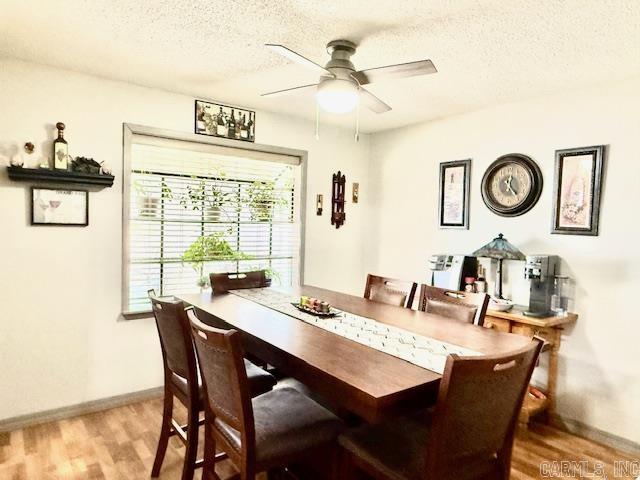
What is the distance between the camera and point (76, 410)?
2.96 m

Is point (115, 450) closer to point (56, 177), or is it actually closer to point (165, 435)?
point (165, 435)

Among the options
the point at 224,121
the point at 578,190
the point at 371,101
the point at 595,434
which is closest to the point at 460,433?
the point at 371,101

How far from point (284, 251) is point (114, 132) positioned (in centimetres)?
173

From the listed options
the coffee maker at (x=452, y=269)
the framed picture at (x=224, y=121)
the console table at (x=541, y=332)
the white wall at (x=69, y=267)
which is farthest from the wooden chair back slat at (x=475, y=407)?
the framed picture at (x=224, y=121)

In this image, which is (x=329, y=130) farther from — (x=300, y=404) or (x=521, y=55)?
(x=300, y=404)

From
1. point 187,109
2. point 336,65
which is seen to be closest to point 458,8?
point 336,65

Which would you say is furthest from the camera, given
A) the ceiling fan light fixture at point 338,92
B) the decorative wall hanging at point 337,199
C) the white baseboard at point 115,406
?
the decorative wall hanging at point 337,199

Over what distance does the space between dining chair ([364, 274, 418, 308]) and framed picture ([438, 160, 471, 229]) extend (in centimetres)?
109

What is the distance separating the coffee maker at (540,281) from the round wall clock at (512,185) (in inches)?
18.2

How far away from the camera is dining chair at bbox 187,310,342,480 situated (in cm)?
151

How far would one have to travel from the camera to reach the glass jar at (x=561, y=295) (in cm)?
296

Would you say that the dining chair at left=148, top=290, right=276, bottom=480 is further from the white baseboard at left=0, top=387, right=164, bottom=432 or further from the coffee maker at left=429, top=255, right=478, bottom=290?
the coffee maker at left=429, top=255, right=478, bottom=290

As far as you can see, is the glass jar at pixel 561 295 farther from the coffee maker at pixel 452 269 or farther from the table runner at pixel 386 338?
the table runner at pixel 386 338

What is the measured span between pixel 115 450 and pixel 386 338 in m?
1.82
